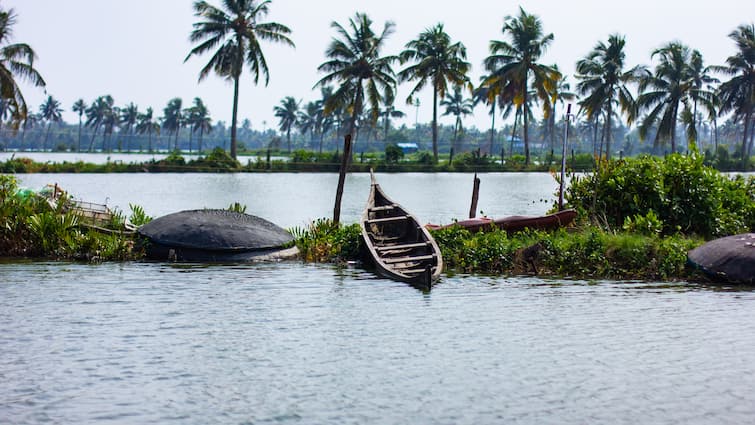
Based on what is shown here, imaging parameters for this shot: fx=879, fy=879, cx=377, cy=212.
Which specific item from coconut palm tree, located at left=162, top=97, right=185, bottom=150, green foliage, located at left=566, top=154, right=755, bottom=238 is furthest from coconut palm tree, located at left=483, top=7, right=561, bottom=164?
coconut palm tree, located at left=162, top=97, right=185, bottom=150

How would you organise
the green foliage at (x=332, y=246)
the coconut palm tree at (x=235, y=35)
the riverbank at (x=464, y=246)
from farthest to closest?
1. the coconut palm tree at (x=235, y=35)
2. the green foliage at (x=332, y=246)
3. the riverbank at (x=464, y=246)

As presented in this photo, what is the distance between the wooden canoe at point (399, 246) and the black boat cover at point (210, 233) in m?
2.25

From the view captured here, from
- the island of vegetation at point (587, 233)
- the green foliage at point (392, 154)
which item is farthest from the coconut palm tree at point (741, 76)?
the island of vegetation at point (587, 233)

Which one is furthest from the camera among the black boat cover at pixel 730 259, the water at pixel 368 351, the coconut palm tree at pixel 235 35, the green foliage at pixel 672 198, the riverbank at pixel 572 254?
the coconut palm tree at pixel 235 35

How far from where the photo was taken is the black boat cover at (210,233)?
19.4 meters

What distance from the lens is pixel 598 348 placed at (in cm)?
1223

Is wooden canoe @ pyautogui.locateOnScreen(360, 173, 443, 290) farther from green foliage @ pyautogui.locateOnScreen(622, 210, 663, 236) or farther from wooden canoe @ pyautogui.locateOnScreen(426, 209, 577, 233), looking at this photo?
green foliage @ pyautogui.locateOnScreen(622, 210, 663, 236)

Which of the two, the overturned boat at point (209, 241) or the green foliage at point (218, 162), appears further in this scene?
the green foliage at point (218, 162)

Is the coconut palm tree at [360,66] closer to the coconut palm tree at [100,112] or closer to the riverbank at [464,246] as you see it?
the riverbank at [464,246]

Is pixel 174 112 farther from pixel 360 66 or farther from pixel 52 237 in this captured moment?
pixel 52 237

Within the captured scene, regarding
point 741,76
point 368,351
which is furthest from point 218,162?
point 368,351

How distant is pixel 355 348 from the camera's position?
1228cm

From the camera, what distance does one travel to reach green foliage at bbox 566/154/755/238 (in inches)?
774

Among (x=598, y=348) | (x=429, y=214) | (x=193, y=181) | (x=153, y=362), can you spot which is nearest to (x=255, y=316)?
(x=153, y=362)
